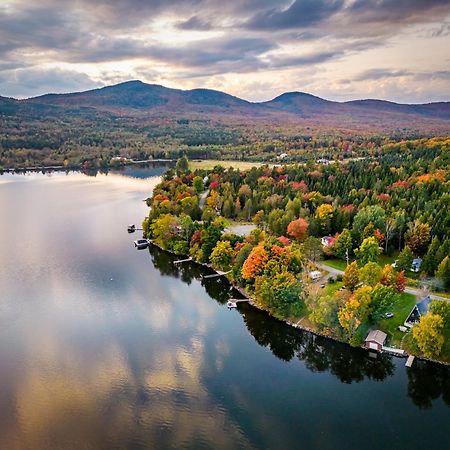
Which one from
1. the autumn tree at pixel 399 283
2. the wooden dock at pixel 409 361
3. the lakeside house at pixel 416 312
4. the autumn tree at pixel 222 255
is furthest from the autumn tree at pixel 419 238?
the autumn tree at pixel 222 255

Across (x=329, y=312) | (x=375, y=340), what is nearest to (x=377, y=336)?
(x=375, y=340)

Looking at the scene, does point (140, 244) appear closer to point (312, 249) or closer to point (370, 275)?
point (312, 249)

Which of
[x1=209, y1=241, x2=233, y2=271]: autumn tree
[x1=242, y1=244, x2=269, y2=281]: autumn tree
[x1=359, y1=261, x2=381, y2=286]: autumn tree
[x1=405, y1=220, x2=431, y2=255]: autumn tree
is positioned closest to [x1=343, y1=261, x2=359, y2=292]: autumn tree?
[x1=359, y1=261, x2=381, y2=286]: autumn tree

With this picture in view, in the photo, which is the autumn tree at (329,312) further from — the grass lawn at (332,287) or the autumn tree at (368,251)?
the autumn tree at (368,251)

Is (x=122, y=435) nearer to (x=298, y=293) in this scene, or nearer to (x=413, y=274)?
(x=298, y=293)

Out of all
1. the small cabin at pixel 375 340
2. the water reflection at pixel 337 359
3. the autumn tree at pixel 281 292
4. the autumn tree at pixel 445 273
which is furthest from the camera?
the autumn tree at pixel 445 273

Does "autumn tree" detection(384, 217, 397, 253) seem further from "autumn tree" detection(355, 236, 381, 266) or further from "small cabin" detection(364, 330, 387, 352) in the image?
"small cabin" detection(364, 330, 387, 352)
